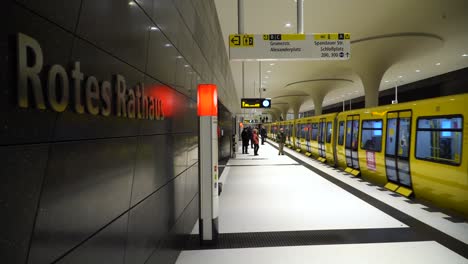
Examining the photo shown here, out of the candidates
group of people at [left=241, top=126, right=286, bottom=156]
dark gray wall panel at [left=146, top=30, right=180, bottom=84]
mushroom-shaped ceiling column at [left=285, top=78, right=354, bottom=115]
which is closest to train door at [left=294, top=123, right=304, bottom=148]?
group of people at [left=241, top=126, right=286, bottom=156]

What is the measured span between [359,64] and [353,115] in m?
6.30

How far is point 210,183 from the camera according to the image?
4215 mm

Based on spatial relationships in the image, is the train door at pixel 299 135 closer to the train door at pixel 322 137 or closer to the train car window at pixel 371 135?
the train door at pixel 322 137

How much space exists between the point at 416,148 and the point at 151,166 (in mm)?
6099

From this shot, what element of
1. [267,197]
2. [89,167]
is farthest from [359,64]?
[89,167]

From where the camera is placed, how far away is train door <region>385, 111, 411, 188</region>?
7.20 metres

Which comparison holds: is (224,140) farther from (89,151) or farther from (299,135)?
(89,151)

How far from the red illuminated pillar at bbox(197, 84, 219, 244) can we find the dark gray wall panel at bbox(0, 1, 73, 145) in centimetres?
287

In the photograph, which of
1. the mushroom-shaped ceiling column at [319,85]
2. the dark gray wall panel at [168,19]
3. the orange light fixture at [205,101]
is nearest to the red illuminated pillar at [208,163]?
the orange light fixture at [205,101]

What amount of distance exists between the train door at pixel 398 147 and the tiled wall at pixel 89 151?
583 centimetres

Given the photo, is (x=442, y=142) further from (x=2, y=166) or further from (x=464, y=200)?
(x=2, y=166)

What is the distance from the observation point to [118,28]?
6.77 feet

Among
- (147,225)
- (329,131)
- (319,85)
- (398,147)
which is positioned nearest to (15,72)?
(147,225)

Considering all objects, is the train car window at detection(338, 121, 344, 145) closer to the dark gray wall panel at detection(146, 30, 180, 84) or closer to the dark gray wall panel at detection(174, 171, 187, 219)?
the dark gray wall panel at detection(174, 171, 187, 219)
